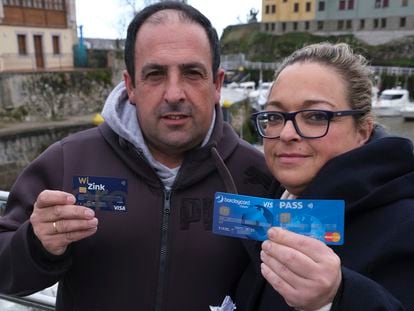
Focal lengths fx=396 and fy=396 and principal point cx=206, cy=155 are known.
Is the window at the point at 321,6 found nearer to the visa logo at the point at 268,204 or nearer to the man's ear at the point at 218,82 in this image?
the man's ear at the point at 218,82

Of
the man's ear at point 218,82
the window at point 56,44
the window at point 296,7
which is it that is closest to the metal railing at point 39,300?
the man's ear at point 218,82

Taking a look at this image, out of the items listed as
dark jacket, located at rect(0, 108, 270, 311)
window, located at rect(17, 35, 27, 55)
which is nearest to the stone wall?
window, located at rect(17, 35, 27, 55)

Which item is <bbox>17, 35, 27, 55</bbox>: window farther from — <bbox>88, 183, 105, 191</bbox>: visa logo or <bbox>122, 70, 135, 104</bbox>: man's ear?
<bbox>88, 183, 105, 191</bbox>: visa logo

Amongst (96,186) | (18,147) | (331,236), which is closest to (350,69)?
(331,236)

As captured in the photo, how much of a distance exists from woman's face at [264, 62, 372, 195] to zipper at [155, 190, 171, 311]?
1.91ft

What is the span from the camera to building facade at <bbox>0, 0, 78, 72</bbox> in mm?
20500

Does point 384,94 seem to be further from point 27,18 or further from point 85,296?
point 85,296

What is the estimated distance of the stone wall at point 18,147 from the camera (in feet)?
46.5

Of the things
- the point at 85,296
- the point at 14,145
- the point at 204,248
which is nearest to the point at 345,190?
the point at 204,248

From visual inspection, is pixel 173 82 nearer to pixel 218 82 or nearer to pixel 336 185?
pixel 218 82

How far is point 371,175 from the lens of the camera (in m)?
1.33

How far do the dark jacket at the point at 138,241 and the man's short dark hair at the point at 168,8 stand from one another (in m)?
0.40

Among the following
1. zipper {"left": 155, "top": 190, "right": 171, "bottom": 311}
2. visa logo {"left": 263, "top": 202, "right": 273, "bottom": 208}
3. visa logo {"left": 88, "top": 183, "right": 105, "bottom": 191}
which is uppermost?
visa logo {"left": 263, "top": 202, "right": 273, "bottom": 208}

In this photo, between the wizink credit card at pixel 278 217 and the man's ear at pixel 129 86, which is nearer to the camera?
the wizink credit card at pixel 278 217
